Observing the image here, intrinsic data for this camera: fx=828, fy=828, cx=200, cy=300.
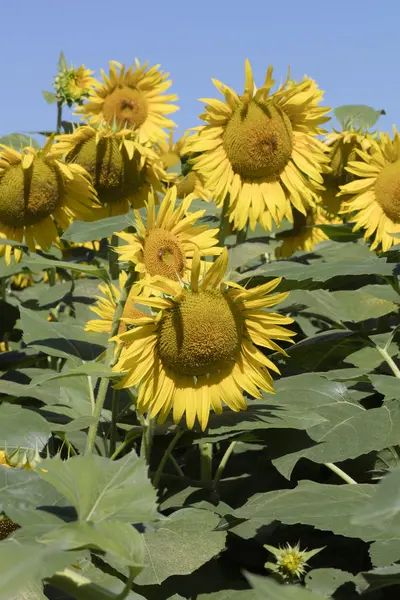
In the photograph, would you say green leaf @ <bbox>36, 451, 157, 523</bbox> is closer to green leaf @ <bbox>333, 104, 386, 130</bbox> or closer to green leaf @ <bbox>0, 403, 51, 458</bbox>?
green leaf @ <bbox>0, 403, 51, 458</bbox>

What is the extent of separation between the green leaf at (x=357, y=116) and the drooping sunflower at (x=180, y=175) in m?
0.67

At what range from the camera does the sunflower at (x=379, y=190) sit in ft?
10.5

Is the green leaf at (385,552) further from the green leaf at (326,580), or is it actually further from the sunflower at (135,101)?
the sunflower at (135,101)

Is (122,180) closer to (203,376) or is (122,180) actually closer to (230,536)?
(203,376)

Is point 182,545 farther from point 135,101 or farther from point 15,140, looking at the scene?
point 135,101

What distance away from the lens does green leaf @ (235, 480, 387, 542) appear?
59.6 inches

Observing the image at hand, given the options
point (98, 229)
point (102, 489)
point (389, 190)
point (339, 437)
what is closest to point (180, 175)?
point (389, 190)

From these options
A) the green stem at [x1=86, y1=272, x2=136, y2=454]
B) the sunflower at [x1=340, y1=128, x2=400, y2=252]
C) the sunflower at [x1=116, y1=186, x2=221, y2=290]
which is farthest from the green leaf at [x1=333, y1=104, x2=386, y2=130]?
the green stem at [x1=86, y1=272, x2=136, y2=454]

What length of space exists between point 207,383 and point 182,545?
16.9 inches

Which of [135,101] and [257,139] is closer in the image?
[257,139]

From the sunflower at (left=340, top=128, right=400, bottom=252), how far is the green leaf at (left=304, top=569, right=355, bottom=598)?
166 centimetres

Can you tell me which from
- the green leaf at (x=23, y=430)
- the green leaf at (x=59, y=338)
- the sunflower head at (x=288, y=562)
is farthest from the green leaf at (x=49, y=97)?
the sunflower head at (x=288, y=562)

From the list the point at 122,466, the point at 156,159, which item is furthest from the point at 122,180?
the point at 122,466

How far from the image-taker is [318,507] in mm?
1618
